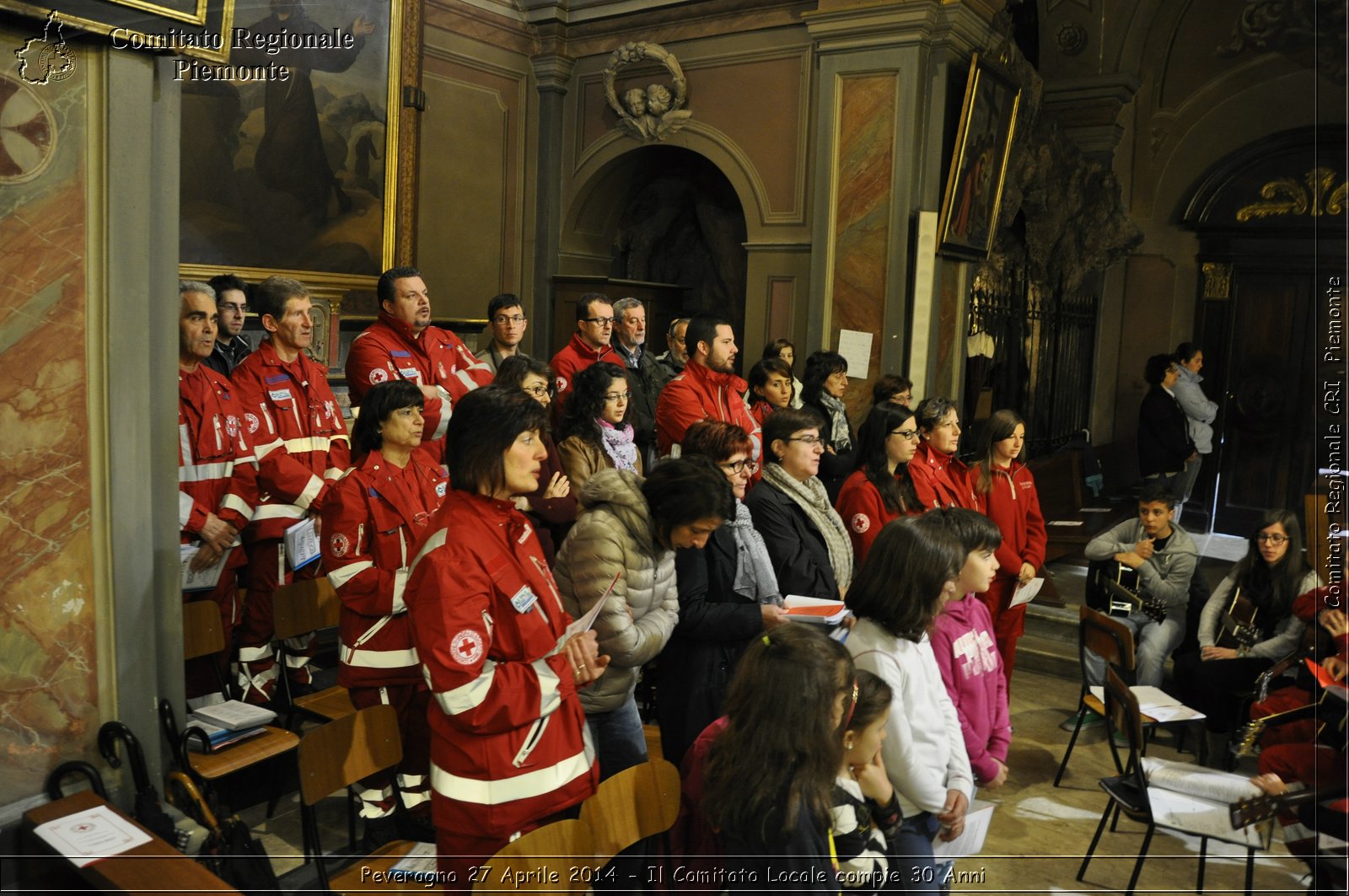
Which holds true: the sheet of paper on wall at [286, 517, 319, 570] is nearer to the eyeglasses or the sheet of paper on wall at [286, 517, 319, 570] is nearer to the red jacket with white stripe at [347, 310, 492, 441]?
the red jacket with white stripe at [347, 310, 492, 441]

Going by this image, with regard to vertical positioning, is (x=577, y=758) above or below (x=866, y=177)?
below

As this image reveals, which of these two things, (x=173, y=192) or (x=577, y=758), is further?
(x=173, y=192)

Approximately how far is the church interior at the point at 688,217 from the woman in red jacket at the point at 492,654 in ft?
4.07

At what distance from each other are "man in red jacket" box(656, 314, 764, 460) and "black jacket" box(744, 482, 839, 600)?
1247 millimetres

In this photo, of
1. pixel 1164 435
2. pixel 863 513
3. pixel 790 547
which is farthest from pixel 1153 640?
pixel 1164 435

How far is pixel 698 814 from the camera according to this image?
8.89 feet

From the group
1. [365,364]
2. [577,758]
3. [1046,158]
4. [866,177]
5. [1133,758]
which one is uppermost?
[1046,158]

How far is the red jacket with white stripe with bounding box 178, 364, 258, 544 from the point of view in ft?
13.7

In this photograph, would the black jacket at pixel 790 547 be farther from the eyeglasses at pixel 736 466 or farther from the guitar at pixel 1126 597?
the guitar at pixel 1126 597

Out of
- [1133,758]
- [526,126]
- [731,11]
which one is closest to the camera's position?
[1133,758]

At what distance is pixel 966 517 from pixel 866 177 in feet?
16.8

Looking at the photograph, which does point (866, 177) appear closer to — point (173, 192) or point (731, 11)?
point (731, 11)

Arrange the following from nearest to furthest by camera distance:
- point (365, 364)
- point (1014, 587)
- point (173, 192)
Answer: point (173, 192), point (365, 364), point (1014, 587)

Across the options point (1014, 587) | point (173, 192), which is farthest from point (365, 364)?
point (1014, 587)
